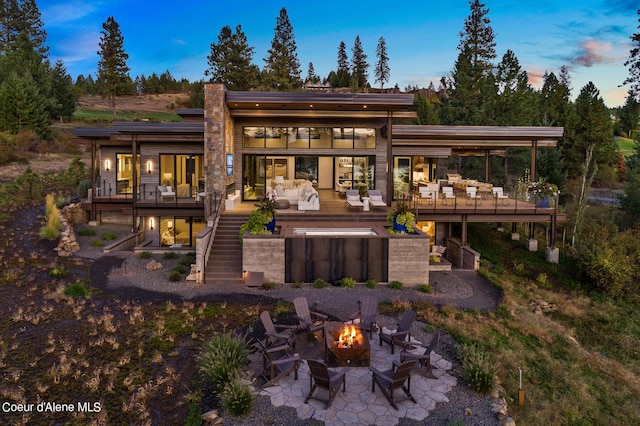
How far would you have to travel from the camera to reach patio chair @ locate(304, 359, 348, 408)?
21.6ft

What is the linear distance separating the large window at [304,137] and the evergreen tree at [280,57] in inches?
1365

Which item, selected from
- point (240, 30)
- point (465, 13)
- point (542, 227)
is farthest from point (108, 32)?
point (542, 227)

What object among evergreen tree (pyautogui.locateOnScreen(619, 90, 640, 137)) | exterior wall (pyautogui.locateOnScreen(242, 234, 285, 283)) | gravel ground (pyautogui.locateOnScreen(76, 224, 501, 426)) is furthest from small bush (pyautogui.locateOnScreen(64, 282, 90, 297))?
evergreen tree (pyautogui.locateOnScreen(619, 90, 640, 137))

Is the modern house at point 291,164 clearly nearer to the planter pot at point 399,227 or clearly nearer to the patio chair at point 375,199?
the patio chair at point 375,199

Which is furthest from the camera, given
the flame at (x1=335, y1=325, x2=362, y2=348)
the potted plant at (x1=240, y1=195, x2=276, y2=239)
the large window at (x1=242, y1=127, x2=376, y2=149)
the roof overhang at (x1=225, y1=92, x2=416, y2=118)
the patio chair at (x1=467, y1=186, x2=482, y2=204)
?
the large window at (x1=242, y1=127, x2=376, y2=149)

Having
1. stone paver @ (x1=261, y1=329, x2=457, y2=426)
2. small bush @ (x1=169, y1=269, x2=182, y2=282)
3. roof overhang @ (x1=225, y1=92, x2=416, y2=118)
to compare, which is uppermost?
roof overhang @ (x1=225, y1=92, x2=416, y2=118)

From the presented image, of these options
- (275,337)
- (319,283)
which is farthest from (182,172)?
(275,337)

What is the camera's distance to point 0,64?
159 ft

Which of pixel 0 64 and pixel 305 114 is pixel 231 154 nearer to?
pixel 305 114

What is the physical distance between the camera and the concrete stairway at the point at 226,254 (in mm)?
14023

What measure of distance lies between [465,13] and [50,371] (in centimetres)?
5027

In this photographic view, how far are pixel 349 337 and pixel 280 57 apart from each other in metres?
51.8

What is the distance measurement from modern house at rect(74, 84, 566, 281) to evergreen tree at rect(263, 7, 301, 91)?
1285 inches

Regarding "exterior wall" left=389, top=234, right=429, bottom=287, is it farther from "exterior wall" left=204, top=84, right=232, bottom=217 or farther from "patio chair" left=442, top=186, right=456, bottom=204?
"exterior wall" left=204, top=84, right=232, bottom=217
